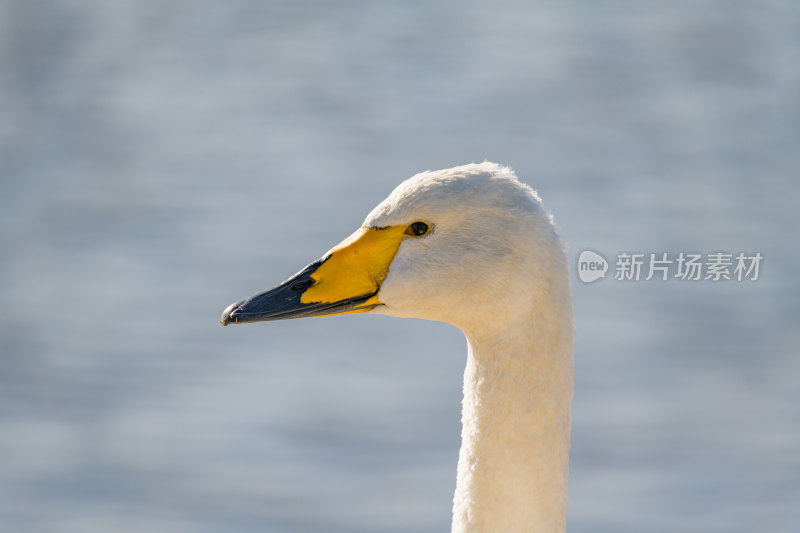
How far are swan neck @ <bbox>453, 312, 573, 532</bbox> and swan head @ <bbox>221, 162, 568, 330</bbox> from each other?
Answer: 12 centimetres

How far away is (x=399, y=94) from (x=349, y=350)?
4.76 meters

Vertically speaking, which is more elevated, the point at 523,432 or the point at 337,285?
the point at 337,285

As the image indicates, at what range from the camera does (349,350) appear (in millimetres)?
9891

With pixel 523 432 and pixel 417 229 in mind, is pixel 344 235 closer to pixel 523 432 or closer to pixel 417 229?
pixel 417 229

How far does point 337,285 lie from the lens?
14.4 feet

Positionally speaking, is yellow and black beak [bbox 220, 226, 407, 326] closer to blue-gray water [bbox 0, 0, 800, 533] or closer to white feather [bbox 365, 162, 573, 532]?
white feather [bbox 365, 162, 573, 532]

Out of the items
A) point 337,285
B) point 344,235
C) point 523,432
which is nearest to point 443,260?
point 337,285

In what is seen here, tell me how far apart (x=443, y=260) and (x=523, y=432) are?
62 centimetres

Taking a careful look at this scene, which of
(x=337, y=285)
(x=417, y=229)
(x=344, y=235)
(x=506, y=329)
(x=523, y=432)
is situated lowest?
(x=523, y=432)

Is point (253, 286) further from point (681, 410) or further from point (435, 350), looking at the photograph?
point (681, 410)

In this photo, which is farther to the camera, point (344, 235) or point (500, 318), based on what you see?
point (344, 235)

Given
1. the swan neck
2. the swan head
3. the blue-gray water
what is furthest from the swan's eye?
the blue-gray water

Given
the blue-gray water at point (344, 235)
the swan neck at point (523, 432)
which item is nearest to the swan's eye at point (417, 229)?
the swan neck at point (523, 432)

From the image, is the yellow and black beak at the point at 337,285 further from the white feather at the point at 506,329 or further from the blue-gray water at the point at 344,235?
the blue-gray water at the point at 344,235
